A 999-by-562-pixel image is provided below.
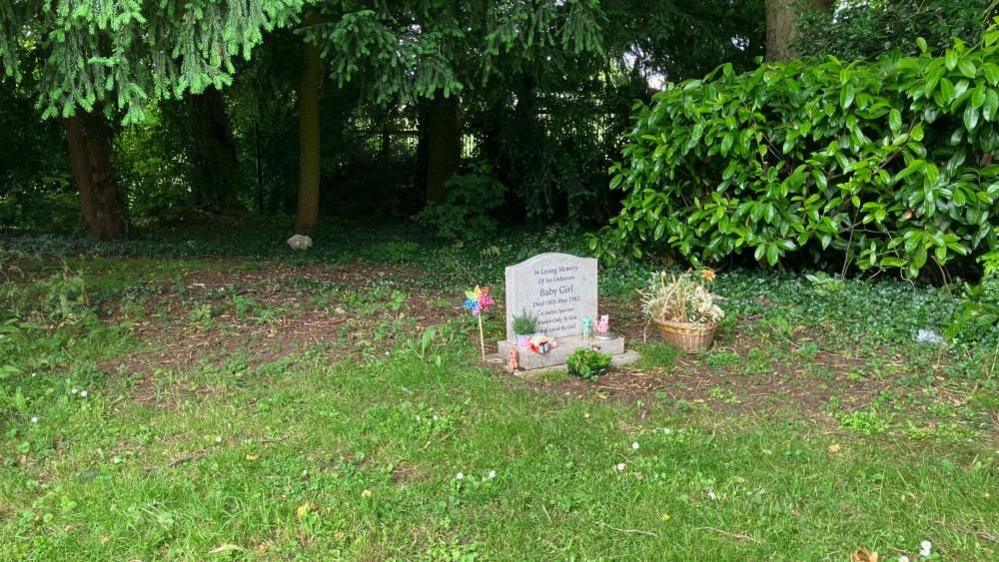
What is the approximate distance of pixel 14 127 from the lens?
11141mm

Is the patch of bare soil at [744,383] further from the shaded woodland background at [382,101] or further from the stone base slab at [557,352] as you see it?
the shaded woodland background at [382,101]

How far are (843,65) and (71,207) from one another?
469 inches

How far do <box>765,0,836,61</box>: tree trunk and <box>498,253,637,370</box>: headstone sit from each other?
4352 millimetres

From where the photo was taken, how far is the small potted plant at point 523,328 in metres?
4.76

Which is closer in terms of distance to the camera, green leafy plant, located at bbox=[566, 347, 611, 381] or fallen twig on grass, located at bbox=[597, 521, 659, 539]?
fallen twig on grass, located at bbox=[597, 521, 659, 539]

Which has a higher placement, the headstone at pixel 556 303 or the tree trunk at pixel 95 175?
the tree trunk at pixel 95 175

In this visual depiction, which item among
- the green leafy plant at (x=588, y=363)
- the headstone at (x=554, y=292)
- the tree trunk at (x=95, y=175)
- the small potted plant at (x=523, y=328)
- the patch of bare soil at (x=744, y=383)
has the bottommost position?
the patch of bare soil at (x=744, y=383)

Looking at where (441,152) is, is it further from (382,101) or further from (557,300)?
(557,300)

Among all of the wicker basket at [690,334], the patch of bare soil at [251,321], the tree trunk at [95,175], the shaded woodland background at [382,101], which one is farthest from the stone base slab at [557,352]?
the tree trunk at [95,175]

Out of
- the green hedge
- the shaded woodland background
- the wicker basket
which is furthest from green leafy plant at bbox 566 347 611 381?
the shaded woodland background

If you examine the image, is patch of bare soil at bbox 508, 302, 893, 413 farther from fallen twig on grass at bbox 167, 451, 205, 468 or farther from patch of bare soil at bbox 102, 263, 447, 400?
fallen twig on grass at bbox 167, 451, 205, 468

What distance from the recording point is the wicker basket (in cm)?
496

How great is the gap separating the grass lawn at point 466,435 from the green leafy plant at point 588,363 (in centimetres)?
6

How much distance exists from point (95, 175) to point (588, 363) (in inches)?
320
